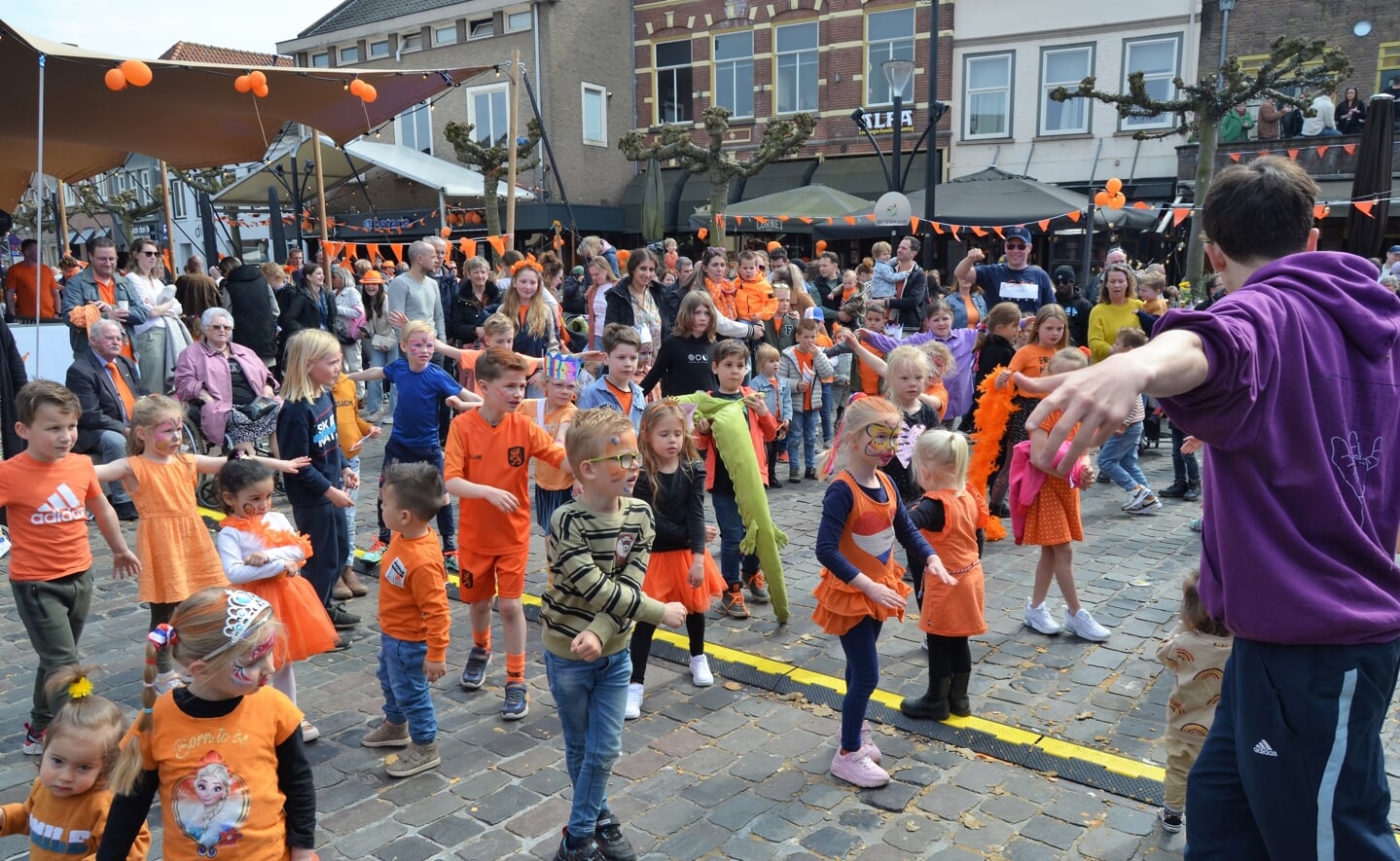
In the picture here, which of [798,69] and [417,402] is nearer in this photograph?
[417,402]

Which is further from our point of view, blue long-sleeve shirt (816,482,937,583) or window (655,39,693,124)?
window (655,39,693,124)

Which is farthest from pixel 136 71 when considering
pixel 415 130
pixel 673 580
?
pixel 415 130

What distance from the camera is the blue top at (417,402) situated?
5980 millimetres

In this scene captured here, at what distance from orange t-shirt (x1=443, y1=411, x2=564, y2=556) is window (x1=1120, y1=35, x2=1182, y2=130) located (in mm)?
21472

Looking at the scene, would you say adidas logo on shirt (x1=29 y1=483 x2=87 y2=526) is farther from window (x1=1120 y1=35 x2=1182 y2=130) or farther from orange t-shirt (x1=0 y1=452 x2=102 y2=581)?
window (x1=1120 y1=35 x2=1182 y2=130)

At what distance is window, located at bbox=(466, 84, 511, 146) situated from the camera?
28812mm

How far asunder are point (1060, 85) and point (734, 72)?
8.97 meters

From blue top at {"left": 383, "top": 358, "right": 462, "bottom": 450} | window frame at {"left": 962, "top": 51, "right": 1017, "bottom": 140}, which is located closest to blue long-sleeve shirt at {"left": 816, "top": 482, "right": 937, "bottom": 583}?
blue top at {"left": 383, "top": 358, "right": 462, "bottom": 450}

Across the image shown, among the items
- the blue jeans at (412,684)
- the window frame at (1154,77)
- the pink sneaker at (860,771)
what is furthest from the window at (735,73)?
the pink sneaker at (860,771)

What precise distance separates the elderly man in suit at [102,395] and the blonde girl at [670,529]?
4.84 meters

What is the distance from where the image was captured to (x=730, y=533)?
233 inches

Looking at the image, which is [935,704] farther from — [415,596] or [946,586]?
[415,596]

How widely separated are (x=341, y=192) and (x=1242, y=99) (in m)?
22.0

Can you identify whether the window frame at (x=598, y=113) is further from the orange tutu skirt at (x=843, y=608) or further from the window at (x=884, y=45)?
the orange tutu skirt at (x=843, y=608)
